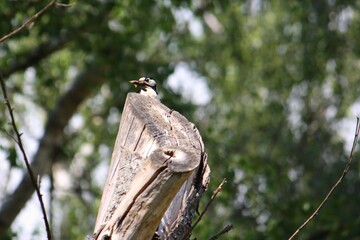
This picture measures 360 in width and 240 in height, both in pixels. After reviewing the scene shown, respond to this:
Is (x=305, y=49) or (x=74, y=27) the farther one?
(x=305, y=49)

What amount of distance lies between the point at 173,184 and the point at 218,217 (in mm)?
9584

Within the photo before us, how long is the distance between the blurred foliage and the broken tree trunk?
3794 millimetres

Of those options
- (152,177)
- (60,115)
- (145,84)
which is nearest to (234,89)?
(60,115)

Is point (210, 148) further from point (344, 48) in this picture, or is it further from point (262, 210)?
point (344, 48)

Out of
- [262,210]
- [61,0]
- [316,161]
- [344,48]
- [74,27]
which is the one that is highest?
[344,48]

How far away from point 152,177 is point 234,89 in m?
12.6

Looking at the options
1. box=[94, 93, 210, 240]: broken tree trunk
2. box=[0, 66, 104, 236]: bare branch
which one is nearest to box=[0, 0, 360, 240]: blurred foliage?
box=[0, 66, 104, 236]: bare branch

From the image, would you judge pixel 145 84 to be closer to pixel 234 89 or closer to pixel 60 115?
pixel 60 115

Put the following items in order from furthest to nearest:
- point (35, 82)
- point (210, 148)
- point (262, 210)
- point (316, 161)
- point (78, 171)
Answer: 1. point (78, 171)
2. point (35, 82)
3. point (316, 161)
4. point (210, 148)
5. point (262, 210)

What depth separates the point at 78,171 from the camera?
55.9 ft

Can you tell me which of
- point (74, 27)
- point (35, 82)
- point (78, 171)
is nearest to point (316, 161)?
point (74, 27)

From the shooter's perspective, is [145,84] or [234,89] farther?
[234,89]

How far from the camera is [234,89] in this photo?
1616 cm

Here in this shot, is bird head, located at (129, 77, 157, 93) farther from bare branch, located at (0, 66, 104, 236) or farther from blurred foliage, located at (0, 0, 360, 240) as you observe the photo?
bare branch, located at (0, 66, 104, 236)
